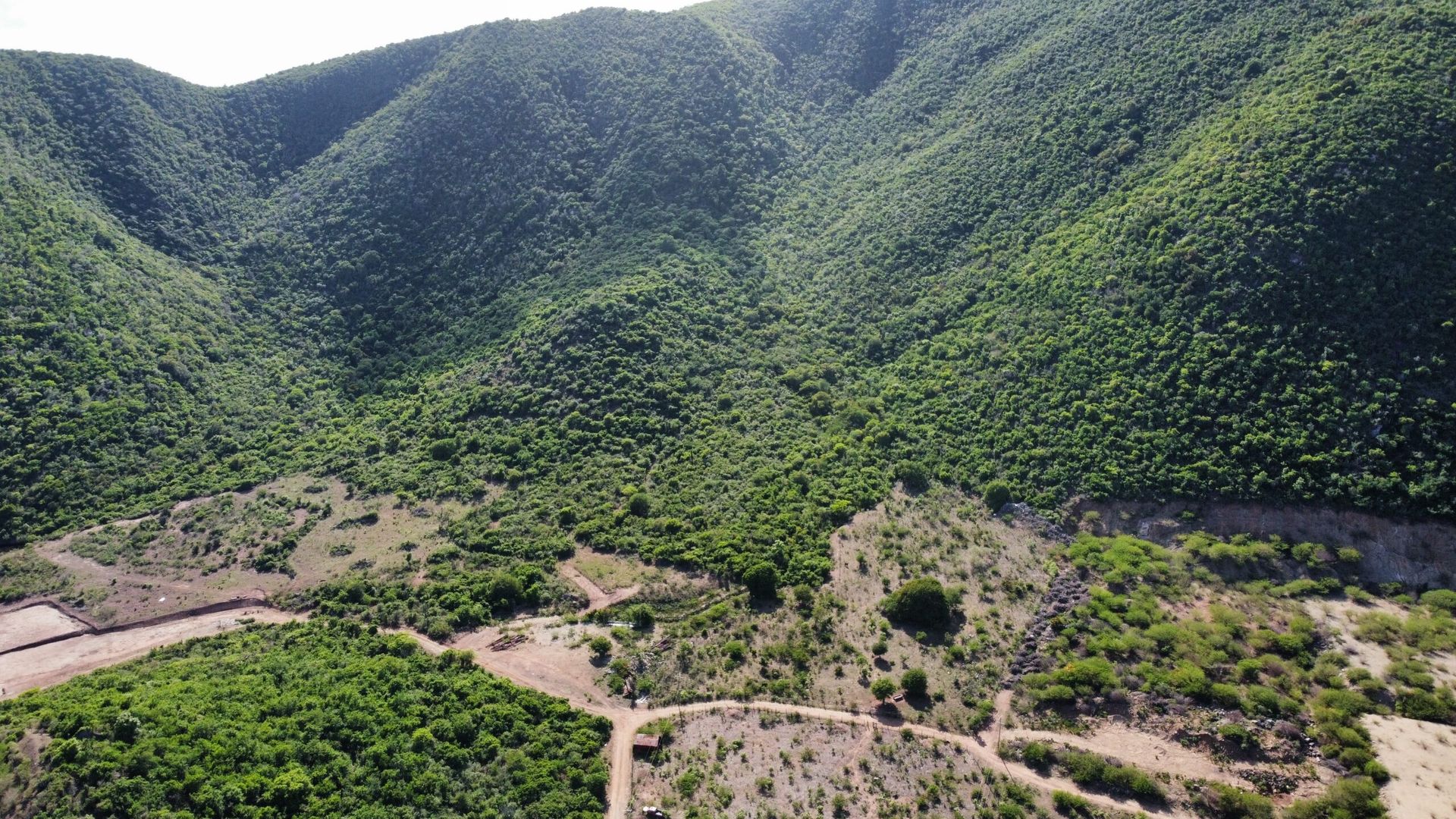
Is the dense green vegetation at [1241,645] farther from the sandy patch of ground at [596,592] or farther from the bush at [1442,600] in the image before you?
the sandy patch of ground at [596,592]

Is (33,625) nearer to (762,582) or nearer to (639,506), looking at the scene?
(639,506)

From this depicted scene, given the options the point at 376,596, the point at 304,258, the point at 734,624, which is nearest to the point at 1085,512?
the point at 734,624

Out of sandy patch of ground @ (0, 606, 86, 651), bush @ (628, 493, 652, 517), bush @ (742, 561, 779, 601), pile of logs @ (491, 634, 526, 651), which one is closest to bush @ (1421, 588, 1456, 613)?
bush @ (742, 561, 779, 601)

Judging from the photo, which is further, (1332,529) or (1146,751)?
(1332,529)

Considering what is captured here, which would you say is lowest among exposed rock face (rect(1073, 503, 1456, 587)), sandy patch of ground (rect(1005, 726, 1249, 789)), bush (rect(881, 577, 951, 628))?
sandy patch of ground (rect(1005, 726, 1249, 789))

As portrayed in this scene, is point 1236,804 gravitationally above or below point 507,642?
above

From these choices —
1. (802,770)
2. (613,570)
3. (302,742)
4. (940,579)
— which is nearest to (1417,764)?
(940,579)

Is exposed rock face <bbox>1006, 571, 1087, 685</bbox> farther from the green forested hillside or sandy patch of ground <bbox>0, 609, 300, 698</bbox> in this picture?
sandy patch of ground <bbox>0, 609, 300, 698</bbox>
